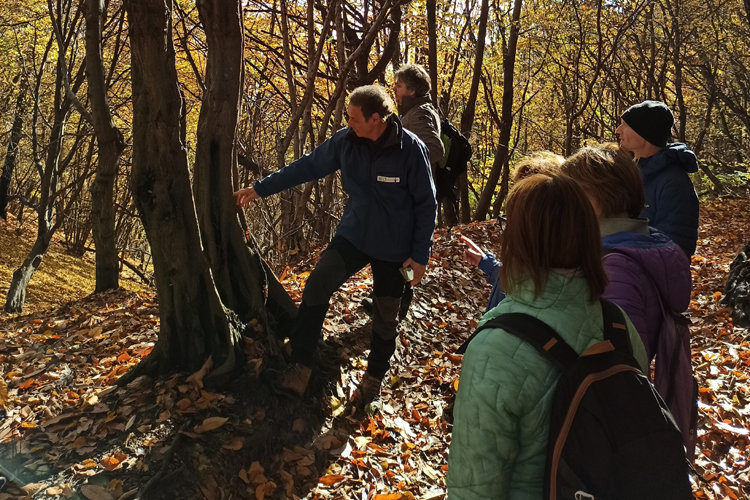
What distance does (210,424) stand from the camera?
11.3 feet

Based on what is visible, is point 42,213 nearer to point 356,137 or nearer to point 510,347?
point 356,137

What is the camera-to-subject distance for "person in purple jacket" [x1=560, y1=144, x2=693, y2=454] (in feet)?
6.95

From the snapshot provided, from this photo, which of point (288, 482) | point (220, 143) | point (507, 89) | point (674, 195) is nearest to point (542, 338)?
point (674, 195)

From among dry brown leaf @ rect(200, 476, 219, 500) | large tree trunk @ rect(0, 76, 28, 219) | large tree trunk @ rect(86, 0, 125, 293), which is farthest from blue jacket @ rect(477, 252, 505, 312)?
large tree trunk @ rect(0, 76, 28, 219)

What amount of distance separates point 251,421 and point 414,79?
10.7 ft

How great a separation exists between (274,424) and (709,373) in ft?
13.4

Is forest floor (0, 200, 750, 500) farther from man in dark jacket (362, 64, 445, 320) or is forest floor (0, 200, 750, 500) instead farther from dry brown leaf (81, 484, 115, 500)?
man in dark jacket (362, 64, 445, 320)

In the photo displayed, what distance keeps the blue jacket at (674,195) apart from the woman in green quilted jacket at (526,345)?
1.68 m

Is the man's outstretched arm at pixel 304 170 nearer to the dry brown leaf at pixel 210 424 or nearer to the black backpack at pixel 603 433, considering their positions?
the dry brown leaf at pixel 210 424

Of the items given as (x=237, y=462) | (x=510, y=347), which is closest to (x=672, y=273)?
(x=510, y=347)

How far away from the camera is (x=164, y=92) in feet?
12.0

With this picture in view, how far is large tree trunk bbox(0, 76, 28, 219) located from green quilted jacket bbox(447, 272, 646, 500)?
16.1 m

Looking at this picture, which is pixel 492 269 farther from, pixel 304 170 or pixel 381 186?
pixel 304 170

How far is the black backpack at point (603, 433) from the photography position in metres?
1.40
